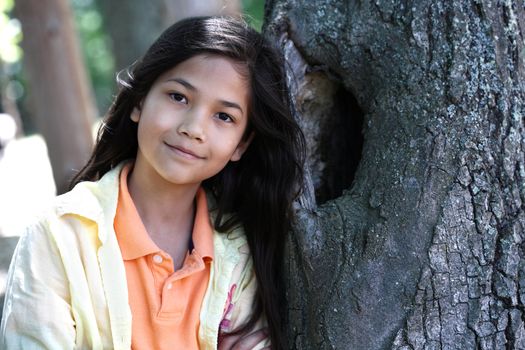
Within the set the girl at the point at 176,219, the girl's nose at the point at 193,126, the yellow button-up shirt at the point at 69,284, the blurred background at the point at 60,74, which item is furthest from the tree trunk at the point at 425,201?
the blurred background at the point at 60,74

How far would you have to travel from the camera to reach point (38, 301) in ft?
6.83

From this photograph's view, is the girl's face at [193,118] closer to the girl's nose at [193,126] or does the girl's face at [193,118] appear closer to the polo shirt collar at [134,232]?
the girl's nose at [193,126]

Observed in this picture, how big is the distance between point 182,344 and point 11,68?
32668 mm

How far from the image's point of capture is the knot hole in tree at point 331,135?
2.59 m

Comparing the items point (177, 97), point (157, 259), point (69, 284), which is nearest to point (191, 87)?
point (177, 97)

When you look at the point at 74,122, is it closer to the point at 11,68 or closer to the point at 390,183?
the point at 390,183

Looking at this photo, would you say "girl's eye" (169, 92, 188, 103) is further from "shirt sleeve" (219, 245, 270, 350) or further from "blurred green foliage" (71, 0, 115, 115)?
"blurred green foliage" (71, 0, 115, 115)

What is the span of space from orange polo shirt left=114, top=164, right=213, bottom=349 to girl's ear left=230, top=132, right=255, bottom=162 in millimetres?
342

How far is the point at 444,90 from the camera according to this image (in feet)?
7.25

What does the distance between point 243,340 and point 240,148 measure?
64cm

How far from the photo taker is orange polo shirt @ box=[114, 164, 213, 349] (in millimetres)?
2227

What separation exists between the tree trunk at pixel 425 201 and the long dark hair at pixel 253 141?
3.1 inches

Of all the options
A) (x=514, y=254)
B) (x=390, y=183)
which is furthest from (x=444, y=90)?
(x=514, y=254)

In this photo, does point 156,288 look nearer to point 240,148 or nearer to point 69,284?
point 69,284
